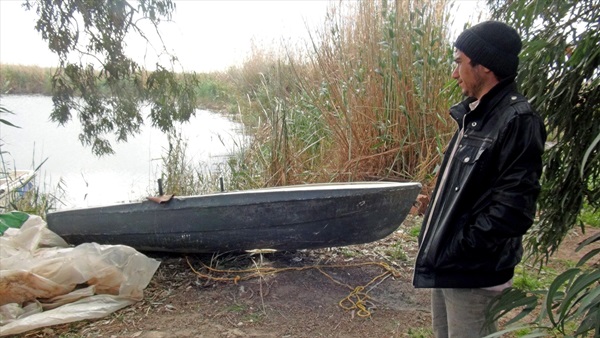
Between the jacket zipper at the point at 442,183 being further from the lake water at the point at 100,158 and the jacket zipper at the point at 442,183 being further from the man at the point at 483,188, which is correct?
the lake water at the point at 100,158

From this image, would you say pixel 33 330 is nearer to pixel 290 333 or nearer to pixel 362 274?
pixel 290 333

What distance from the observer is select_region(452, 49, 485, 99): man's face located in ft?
5.93

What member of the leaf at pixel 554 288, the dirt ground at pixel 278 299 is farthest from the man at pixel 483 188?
the dirt ground at pixel 278 299

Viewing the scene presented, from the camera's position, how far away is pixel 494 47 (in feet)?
5.73

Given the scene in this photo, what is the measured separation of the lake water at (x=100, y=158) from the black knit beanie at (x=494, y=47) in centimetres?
530

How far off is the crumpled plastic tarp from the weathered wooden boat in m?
0.31

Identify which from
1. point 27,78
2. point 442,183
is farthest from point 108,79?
point 27,78

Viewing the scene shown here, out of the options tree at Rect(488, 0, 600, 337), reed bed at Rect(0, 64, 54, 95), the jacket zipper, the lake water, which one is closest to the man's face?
the jacket zipper

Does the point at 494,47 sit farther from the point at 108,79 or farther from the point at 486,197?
the point at 108,79

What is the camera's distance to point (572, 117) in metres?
2.19

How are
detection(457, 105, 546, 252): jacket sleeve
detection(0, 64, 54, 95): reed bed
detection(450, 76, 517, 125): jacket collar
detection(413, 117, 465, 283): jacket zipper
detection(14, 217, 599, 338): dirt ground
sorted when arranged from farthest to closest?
detection(0, 64, 54, 95): reed bed < detection(14, 217, 599, 338): dirt ground < detection(413, 117, 465, 283): jacket zipper < detection(450, 76, 517, 125): jacket collar < detection(457, 105, 546, 252): jacket sleeve

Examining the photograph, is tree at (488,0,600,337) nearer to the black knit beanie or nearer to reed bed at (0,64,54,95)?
the black knit beanie

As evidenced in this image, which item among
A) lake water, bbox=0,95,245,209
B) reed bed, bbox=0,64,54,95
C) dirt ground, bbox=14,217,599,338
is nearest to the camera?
dirt ground, bbox=14,217,599,338

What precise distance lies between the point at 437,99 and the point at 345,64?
3.64 ft
